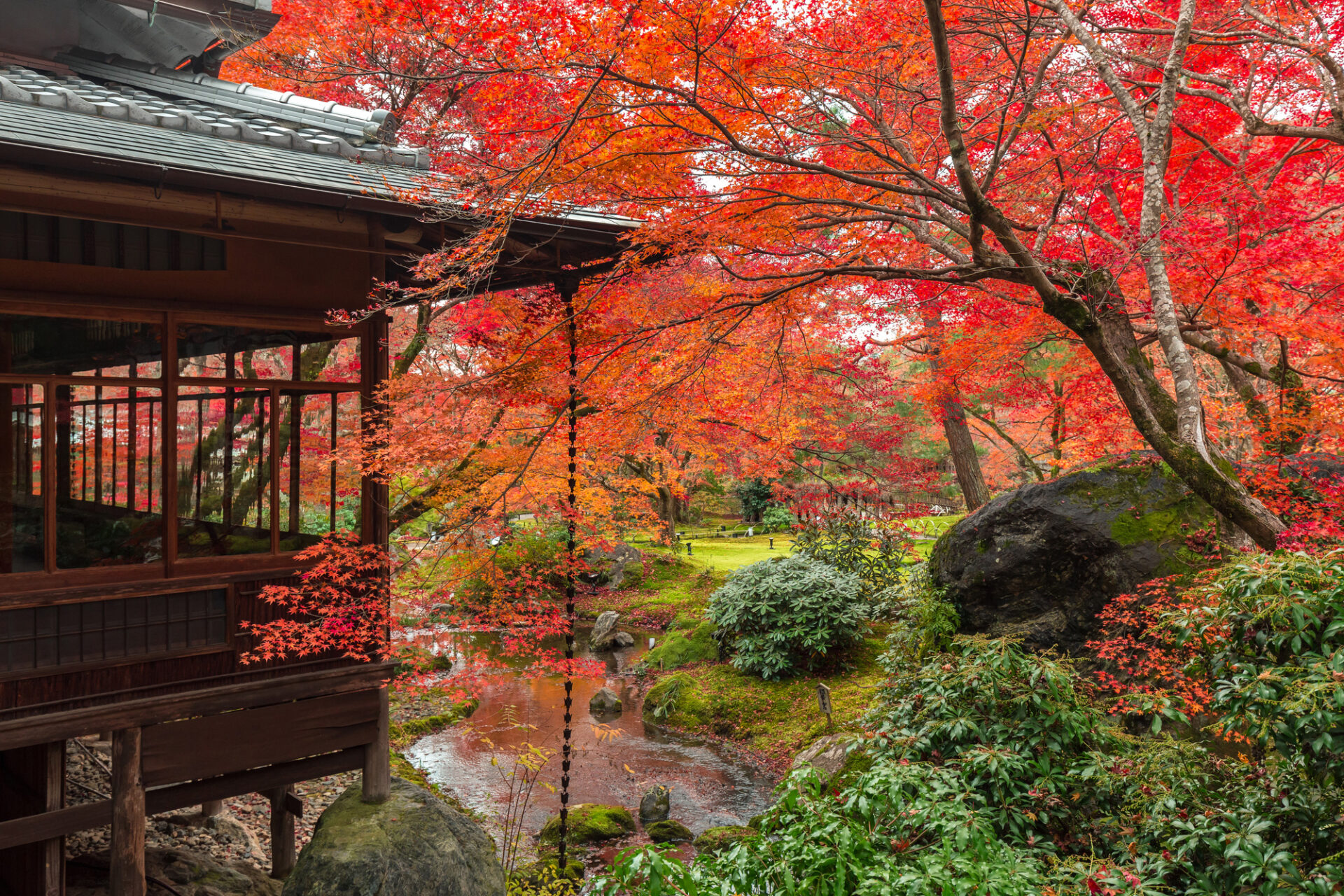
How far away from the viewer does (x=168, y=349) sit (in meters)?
5.42

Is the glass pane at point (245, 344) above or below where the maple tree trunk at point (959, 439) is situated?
above

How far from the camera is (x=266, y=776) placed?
19.6 feet

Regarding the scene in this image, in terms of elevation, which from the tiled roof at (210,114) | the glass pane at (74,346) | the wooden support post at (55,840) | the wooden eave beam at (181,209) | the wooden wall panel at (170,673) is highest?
the tiled roof at (210,114)

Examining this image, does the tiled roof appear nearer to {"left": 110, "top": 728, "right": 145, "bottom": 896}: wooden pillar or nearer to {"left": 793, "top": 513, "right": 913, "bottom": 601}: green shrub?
{"left": 110, "top": 728, "right": 145, "bottom": 896}: wooden pillar

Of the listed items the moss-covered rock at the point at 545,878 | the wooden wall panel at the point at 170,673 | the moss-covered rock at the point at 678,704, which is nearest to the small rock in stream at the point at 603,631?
the moss-covered rock at the point at 678,704

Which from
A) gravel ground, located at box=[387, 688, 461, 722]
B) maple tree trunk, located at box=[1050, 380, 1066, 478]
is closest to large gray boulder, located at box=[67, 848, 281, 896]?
gravel ground, located at box=[387, 688, 461, 722]

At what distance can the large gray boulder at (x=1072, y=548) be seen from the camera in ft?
24.8

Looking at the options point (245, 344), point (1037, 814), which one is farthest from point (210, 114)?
point (1037, 814)

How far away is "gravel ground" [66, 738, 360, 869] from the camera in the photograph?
299 inches

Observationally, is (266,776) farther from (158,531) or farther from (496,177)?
(496,177)

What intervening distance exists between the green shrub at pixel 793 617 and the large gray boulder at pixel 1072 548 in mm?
2798

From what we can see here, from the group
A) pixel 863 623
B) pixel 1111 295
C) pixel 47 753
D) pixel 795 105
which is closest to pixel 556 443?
pixel 795 105

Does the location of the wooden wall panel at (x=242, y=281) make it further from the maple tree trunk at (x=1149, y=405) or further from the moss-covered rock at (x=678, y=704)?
the moss-covered rock at (x=678, y=704)

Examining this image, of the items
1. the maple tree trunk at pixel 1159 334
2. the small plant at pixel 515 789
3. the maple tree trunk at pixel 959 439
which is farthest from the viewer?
the maple tree trunk at pixel 959 439
